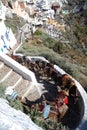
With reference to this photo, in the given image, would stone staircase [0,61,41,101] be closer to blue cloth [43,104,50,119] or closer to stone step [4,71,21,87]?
stone step [4,71,21,87]

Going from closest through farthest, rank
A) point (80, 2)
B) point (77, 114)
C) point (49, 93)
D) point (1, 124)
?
point (1, 124)
point (77, 114)
point (49, 93)
point (80, 2)

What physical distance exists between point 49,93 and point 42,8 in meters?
54.0

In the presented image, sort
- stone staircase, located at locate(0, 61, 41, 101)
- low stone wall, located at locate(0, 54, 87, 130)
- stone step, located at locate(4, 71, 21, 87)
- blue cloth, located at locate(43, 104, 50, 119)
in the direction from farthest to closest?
stone step, located at locate(4, 71, 21, 87) → stone staircase, located at locate(0, 61, 41, 101) → low stone wall, located at locate(0, 54, 87, 130) → blue cloth, located at locate(43, 104, 50, 119)

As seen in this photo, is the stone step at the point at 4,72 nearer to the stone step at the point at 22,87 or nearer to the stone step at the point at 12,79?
the stone step at the point at 12,79

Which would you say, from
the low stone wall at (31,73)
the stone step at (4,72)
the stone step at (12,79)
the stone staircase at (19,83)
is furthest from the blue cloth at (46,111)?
the stone step at (4,72)

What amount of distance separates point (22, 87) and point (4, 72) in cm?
113

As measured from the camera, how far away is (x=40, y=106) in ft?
35.2

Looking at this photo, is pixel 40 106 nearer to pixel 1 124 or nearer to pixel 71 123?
pixel 71 123

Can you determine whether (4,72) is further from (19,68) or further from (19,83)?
(19,83)

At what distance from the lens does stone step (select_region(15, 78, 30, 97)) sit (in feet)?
41.1

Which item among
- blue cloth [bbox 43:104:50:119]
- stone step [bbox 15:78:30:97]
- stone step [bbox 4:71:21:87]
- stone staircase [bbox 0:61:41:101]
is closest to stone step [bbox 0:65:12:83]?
stone staircase [bbox 0:61:41:101]

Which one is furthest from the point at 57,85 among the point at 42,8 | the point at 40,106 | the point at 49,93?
the point at 42,8

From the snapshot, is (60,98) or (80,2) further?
(80,2)

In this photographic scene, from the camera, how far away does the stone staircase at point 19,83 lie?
41.0 feet
